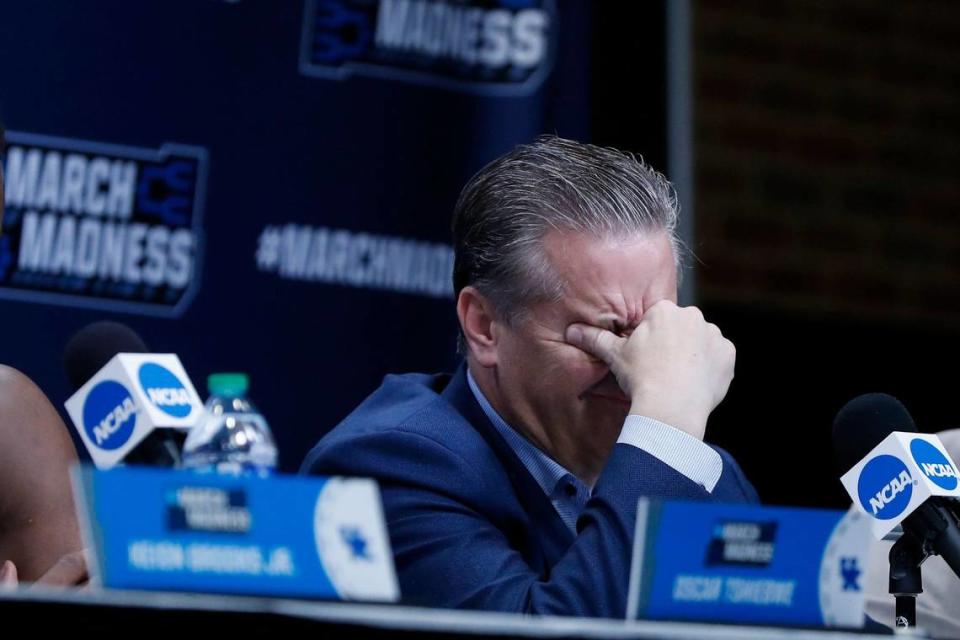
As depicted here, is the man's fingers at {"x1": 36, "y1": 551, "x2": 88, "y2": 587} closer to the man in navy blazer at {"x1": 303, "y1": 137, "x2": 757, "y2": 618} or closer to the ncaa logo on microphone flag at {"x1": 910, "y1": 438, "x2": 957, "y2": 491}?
the man in navy blazer at {"x1": 303, "y1": 137, "x2": 757, "y2": 618}

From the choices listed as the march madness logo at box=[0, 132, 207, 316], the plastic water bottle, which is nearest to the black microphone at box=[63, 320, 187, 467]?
the plastic water bottle

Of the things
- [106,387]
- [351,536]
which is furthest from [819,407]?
[351,536]

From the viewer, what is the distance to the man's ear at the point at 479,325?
92.2 inches

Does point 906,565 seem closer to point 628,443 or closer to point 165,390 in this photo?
point 628,443

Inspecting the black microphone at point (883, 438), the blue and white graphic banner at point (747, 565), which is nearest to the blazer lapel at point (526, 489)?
the black microphone at point (883, 438)

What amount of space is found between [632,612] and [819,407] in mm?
2682

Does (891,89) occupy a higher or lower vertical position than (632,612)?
higher

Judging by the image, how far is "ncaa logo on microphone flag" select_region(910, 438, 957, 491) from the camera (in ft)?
5.74

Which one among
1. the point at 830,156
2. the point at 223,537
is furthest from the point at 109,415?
the point at 830,156

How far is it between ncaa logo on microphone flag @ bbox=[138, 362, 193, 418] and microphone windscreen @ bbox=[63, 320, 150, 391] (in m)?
0.21

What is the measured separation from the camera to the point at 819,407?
A: 12.8 ft

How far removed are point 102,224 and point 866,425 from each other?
1520 mm

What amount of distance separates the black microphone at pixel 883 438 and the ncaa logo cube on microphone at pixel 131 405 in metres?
0.79

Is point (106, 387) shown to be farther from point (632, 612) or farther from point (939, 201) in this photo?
point (939, 201)
